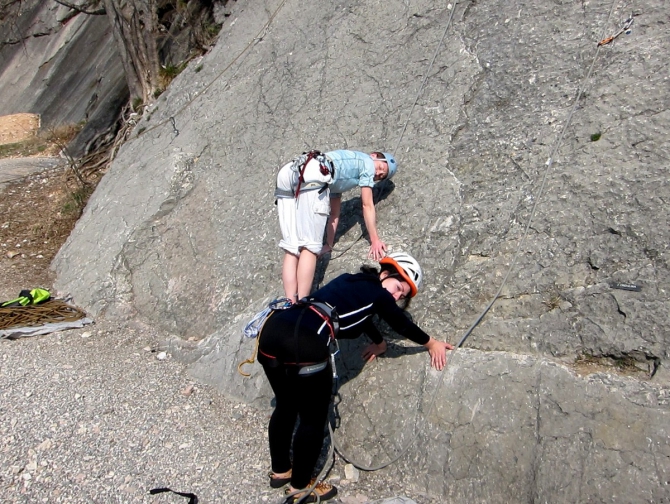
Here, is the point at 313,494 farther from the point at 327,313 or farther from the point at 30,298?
the point at 30,298

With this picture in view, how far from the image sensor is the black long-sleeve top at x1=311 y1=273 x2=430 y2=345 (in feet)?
12.4

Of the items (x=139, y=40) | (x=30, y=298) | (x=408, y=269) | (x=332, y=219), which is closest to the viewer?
(x=408, y=269)

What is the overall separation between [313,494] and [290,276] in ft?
5.32

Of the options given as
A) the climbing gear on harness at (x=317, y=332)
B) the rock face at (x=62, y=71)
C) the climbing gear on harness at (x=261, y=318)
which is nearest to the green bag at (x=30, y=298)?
the climbing gear on harness at (x=261, y=318)

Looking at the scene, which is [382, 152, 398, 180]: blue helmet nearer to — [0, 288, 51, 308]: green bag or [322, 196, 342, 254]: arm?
[322, 196, 342, 254]: arm

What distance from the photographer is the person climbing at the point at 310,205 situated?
4.81 metres

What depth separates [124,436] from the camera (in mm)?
4441

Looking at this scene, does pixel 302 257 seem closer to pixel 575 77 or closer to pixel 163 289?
pixel 163 289

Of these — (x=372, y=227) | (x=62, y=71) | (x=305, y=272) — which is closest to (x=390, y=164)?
(x=372, y=227)

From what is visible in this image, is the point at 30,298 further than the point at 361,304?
Yes

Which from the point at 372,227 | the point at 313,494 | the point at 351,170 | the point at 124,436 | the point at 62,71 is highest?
the point at 62,71

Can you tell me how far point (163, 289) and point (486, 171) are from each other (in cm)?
313

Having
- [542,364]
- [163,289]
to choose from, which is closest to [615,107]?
[542,364]

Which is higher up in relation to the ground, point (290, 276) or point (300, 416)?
point (290, 276)
